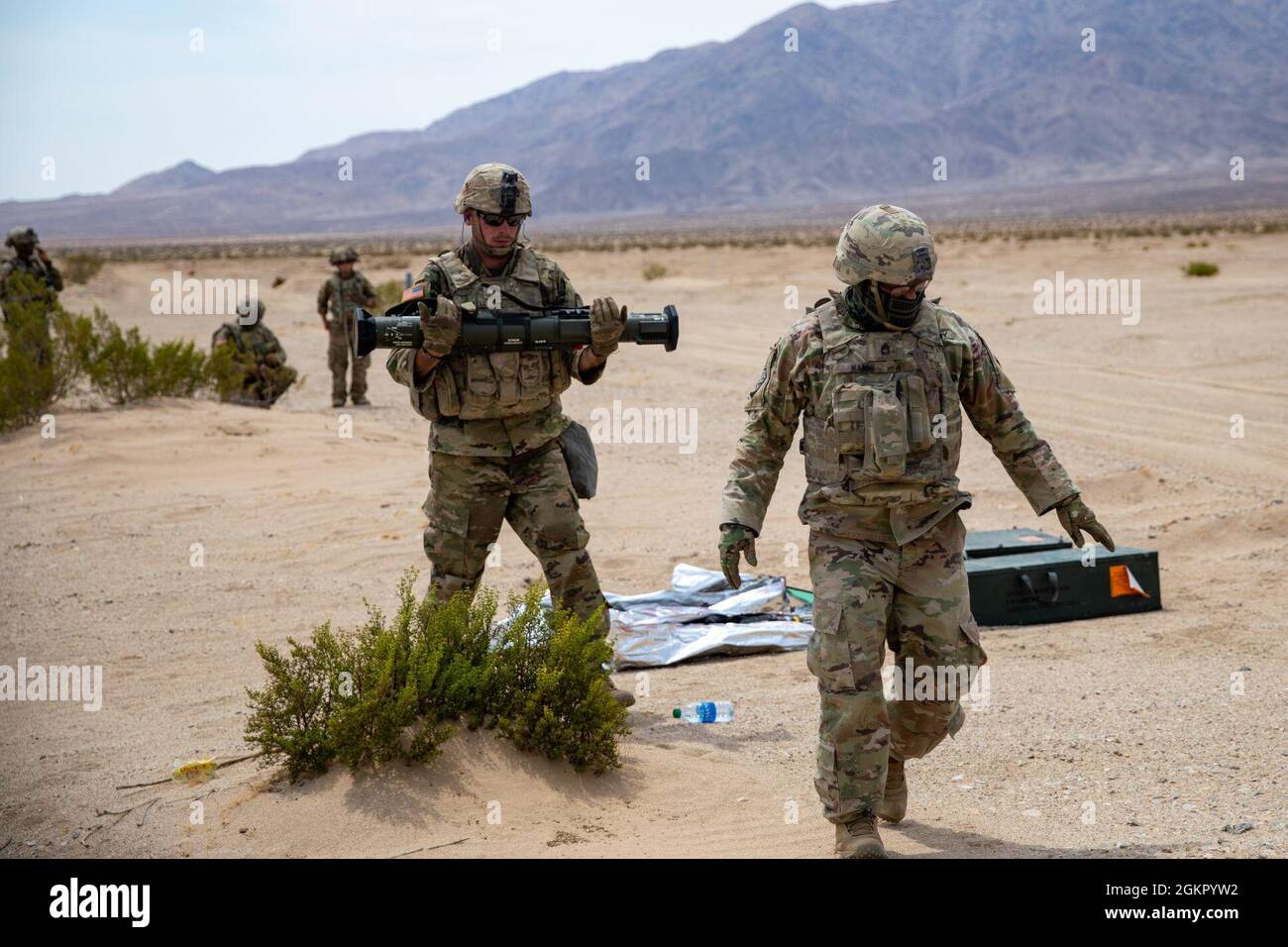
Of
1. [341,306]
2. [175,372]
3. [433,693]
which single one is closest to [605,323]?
[433,693]

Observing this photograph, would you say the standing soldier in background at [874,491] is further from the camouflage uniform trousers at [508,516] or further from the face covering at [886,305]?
the camouflage uniform trousers at [508,516]

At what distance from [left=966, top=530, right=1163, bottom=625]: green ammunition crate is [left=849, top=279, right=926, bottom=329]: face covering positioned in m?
3.03

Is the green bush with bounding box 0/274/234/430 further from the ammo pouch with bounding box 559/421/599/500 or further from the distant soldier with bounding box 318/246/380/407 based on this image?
the ammo pouch with bounding box 559/421/599/500

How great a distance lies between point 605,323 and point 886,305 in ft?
4.30

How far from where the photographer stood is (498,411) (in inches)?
212

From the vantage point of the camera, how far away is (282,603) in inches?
312

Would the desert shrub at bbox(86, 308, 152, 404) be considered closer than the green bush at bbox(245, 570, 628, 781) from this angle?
No

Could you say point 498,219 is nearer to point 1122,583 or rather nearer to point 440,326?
point 440,326

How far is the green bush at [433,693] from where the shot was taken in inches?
183

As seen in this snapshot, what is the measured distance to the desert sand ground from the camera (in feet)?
15.0

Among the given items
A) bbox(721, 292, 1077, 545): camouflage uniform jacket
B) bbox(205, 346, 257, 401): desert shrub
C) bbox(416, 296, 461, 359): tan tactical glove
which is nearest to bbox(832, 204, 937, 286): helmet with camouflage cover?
bbox(721, 292, 1077, 545): camouflage uniform jacket

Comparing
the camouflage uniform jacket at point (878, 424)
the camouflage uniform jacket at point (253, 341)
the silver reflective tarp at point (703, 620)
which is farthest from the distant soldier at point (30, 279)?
the camouflage uniform jacket at point (878, 424)

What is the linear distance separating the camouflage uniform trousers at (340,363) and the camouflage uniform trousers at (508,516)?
964 centimetres
